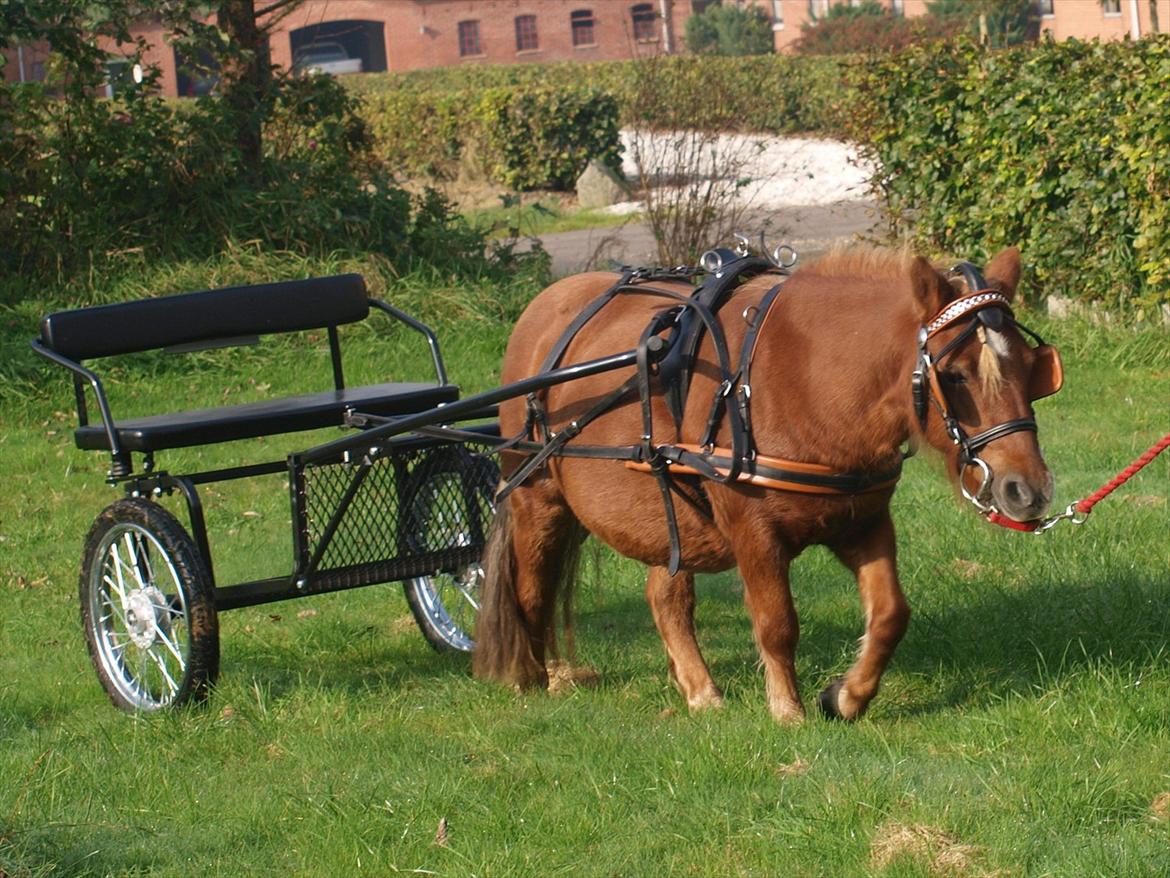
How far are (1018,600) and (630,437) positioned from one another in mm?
1974

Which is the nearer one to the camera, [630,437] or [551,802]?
[551,802]

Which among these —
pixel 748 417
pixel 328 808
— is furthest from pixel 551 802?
pixel 748 417

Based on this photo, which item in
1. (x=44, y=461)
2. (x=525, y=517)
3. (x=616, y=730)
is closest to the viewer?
(x=616, y=730)

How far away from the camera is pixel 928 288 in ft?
14.9

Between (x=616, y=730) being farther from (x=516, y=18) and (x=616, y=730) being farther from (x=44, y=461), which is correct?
(x=516, y=18)

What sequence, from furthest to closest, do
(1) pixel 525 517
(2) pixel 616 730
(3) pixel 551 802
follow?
1. (1) pixel 525 517
2. (2) pixel 616 730
3. (3) pixel 551 802

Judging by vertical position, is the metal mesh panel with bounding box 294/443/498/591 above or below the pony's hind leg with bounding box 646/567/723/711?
above

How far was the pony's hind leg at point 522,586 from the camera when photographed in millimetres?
6168

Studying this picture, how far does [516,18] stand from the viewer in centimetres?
6128

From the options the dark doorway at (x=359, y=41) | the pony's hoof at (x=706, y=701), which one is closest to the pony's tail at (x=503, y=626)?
the pony's hoof at (x=706, y=701)

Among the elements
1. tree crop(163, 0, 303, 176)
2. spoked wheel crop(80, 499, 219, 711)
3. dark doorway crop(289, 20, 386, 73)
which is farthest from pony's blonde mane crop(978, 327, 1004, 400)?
dark doorway crop(289, 20, 386, 73)

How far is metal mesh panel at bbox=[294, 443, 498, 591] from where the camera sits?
244 inches

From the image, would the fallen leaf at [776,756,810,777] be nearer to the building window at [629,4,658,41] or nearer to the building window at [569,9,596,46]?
the building window at [629,4,658,41]

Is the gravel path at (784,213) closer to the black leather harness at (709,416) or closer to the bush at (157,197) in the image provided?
the bush at (157,197)
